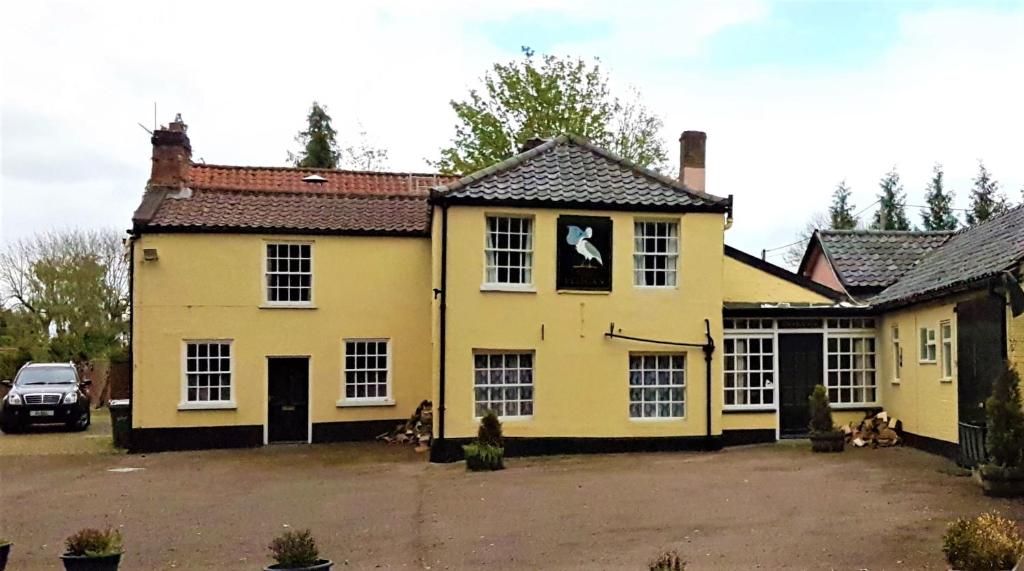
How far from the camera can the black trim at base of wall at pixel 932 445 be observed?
1623 cm

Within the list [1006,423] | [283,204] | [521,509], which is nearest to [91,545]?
[521,509]

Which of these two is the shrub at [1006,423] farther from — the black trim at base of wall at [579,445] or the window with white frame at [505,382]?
the window with white frame at [505,382]

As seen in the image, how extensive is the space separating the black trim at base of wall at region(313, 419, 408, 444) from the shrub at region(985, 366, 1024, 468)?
511 inches

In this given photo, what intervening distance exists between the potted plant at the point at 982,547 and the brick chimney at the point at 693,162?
45.4 feet

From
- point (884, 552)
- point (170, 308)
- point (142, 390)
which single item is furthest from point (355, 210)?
point (884, 552)

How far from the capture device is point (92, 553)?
27.8ft

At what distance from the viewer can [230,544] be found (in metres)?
11.1

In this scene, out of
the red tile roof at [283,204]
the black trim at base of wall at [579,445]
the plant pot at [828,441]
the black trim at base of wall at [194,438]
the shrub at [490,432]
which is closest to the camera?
the shrub at [490,432]

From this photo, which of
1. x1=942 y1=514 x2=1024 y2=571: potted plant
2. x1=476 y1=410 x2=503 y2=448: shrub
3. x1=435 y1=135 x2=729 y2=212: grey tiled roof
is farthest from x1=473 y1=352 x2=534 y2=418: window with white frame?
x1=942 y1=514 x2=1024 y2=571: potted plant

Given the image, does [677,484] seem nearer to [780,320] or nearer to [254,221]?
[780,320]

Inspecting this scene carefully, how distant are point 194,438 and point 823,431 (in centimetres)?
1358

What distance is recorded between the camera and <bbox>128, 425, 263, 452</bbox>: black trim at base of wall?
2078cm

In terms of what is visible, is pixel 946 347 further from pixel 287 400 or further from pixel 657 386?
pixel 287 400

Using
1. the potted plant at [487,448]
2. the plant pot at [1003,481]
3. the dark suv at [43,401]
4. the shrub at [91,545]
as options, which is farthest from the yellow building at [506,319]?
the shrub at [91,545]
